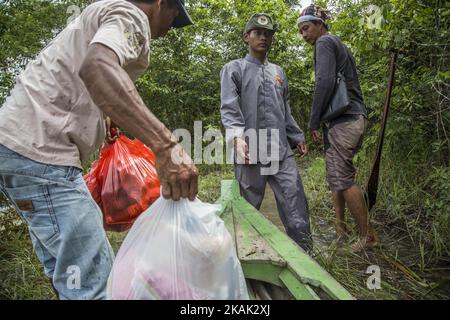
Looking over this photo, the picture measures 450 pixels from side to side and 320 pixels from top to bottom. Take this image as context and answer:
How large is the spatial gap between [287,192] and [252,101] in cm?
73

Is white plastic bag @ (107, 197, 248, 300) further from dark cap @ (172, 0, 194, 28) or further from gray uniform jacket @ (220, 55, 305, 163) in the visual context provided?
gray uniform jacket @ (220, 55, 305, 163)

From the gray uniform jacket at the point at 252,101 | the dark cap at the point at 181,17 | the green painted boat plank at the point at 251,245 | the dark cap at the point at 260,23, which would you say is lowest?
the green painted boat plank at the point at 251,245

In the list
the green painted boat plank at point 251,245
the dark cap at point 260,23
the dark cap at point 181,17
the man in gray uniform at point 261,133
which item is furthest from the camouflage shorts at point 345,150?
the dark cap at point 181,17

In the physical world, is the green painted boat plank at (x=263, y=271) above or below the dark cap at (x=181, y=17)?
below

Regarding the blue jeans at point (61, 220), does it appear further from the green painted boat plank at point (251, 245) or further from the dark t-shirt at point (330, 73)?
the dark t-shirt at point (330, 73)

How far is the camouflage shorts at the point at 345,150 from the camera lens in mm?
2939

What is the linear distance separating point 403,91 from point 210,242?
2.94 metres

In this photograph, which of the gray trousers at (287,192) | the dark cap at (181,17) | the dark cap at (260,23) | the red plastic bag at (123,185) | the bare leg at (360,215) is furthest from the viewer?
the dark cap at (260,23)

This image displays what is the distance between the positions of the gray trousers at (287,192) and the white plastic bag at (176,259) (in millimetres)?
1592

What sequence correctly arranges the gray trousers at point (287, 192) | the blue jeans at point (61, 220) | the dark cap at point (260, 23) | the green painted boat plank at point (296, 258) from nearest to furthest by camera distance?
1. the blue jeans at point (61, 220)
2. the green painted boat plank at point (296, 258)
3. the gray trousers at point (287, 192)
4. the dark cap at point (260, 23)

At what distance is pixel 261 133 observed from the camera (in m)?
2.90

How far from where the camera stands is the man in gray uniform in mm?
2789

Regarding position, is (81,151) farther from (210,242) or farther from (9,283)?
(9,283)

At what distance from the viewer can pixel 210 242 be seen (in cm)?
119
